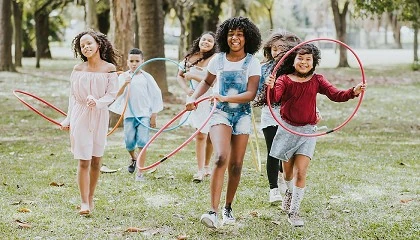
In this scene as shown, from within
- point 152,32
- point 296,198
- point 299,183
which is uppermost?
point 152,32

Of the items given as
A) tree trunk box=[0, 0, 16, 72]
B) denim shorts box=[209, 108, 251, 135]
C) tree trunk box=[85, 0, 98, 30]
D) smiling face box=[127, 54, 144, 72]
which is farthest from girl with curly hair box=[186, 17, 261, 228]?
tree trunk box=[0, 0, 16, 72]

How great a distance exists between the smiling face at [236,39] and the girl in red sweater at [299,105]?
47cm

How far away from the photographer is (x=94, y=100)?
641 centimetres

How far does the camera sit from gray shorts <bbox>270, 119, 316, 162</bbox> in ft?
20.9

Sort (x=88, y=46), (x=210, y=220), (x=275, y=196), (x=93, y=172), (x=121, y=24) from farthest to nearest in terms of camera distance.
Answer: (x=121, y=24), (x=275, y=196), (x=93, y=172), (x=88, y=46), (x=210, y=220)

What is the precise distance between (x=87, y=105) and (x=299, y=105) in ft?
6.58

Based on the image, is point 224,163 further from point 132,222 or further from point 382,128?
point 382,128

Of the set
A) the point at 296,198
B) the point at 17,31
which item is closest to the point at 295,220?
the point at 296,198

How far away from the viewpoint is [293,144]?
253 inches

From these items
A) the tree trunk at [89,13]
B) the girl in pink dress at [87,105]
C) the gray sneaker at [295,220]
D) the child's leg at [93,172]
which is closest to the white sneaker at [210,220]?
the gray sneaker at [295,220]

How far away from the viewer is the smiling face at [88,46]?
6.58 meters

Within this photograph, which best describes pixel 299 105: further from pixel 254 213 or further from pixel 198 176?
pixel 198 176

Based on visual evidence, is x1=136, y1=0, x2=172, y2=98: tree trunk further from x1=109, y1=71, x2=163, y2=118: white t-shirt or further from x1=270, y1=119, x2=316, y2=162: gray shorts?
x1=270, y1=119, x2=316, y2=162: gray shorts

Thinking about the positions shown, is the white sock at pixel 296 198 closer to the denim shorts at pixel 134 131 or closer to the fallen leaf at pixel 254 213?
the fallen leaf at pixel 254 213
